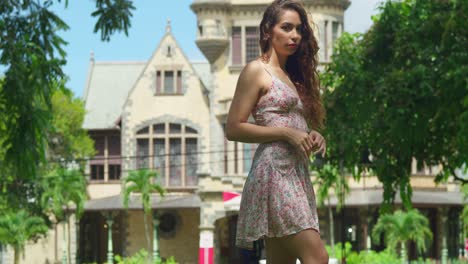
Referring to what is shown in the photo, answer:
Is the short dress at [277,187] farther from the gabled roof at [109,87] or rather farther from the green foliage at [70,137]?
the gabled roof at [109,87]

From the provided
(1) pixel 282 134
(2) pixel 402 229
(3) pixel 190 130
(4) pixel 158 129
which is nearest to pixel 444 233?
(2) pixel 402 229

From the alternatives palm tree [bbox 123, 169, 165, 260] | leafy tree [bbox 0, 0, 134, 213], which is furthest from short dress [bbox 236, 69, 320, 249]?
palm tree [bbox 123, 169, 165, 260]

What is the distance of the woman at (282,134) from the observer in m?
7.75

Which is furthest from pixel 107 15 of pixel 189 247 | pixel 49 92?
pixel 189 247

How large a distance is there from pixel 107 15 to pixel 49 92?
1585 millimetres

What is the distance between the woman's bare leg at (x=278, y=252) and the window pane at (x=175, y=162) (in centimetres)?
5943

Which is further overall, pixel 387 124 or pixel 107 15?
pixel 387 124

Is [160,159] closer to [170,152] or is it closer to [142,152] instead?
[170,152]

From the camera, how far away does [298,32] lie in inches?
320

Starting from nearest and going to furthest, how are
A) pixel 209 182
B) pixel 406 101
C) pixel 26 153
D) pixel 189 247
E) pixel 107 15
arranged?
pixel 26 153 → pixel 107 15 → pixel 406 101 → pixel 209 182 → pixel 189 247

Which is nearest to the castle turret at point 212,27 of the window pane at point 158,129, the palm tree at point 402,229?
the window pane at point 158,129

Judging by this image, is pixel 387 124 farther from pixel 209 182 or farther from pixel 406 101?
pixel 209 182

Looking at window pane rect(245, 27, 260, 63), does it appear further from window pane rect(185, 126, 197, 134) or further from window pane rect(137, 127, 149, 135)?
window pane rect(137, 127, 149, 135)

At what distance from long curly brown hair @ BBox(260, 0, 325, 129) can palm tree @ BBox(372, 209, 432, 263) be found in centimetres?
5242
